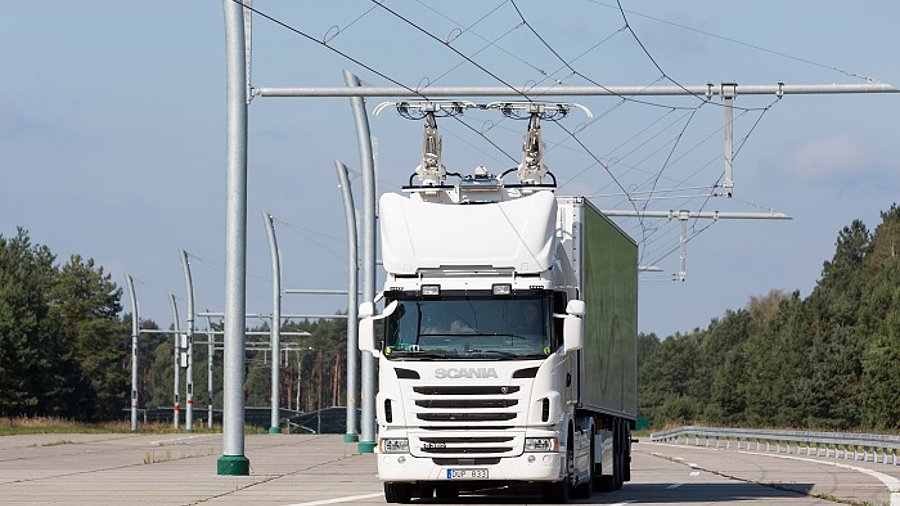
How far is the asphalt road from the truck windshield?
2.31 meters

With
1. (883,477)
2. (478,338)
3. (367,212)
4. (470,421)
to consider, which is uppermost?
(367,212)

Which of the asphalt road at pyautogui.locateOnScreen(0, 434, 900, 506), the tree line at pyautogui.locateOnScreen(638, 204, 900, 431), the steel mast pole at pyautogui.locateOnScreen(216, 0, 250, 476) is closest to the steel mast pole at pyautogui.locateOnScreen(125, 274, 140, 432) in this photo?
the asphalt road at pyautogui.locateOnScreen(0, 434, 900, 506)

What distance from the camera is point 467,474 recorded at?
2183 cm

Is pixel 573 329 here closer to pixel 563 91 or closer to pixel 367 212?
pixel 563 91

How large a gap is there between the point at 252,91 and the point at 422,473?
1050 centimetres

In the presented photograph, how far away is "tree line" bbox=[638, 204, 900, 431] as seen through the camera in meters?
113

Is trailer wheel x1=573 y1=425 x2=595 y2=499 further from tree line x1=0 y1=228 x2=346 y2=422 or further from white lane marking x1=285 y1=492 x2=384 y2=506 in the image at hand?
tree line x1=0 y1=228 x2=346 y2=422

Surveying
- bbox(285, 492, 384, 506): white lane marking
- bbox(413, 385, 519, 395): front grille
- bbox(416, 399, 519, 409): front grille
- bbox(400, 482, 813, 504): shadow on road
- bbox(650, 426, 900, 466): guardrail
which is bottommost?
bbox(650, 426, 900, 466): guardrail

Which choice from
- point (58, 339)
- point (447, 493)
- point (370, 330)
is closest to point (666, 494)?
point (447, 493)

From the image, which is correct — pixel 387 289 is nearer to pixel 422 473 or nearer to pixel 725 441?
pixel 422 473

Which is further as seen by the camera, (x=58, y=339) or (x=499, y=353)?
(x=58, y=339)

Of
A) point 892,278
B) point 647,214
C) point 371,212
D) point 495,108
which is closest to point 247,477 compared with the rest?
point 495,108

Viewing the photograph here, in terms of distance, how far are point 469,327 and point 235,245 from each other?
8886 millimetres

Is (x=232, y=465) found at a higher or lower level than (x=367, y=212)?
lower
